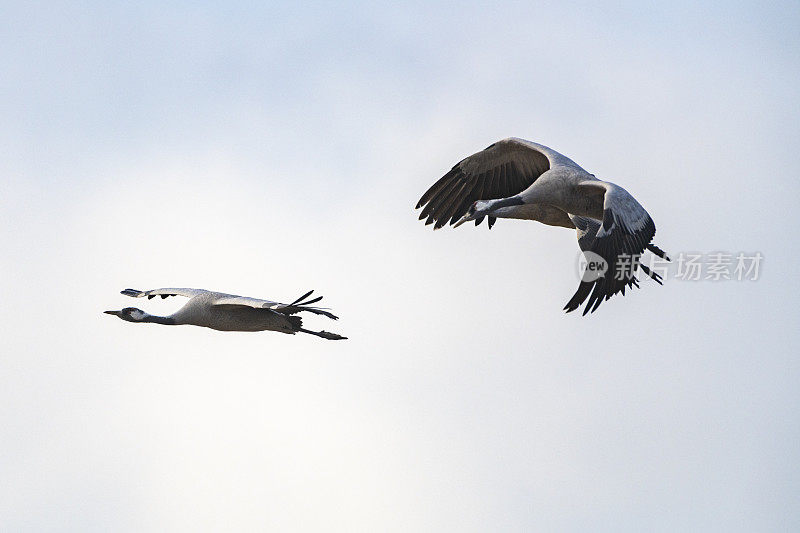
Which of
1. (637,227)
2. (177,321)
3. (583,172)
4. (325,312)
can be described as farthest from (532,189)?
(177,321)

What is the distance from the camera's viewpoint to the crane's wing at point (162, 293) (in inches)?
802

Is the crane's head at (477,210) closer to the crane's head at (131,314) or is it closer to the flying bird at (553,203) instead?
the flying bird at (553,203)

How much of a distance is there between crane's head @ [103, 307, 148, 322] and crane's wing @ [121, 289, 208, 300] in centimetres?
35

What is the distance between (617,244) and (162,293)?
22.8 ft

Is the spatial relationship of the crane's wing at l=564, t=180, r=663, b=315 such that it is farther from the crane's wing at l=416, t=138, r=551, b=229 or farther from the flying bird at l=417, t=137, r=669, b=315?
the crane's wing at l=416, t=138, r=551, b=229

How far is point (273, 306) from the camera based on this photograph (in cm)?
1864

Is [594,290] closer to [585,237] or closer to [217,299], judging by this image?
[585,237]

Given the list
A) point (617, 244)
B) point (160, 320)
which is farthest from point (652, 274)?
point (160, 320)

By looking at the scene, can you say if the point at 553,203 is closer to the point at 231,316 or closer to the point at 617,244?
the point at 617,244

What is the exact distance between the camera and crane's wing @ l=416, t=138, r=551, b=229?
2242 cm

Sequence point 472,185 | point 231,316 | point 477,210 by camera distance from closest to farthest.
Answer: point 231,316 → point 477,210 → point 472,185

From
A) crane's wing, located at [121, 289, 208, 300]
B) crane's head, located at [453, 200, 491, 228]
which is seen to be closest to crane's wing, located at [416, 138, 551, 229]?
crane's head, located at [453, 200, 491, 228]

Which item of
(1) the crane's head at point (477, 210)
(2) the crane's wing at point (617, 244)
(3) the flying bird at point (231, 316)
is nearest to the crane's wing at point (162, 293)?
(3) the flying bird at point (231, 316)

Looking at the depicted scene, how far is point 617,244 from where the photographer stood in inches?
725
